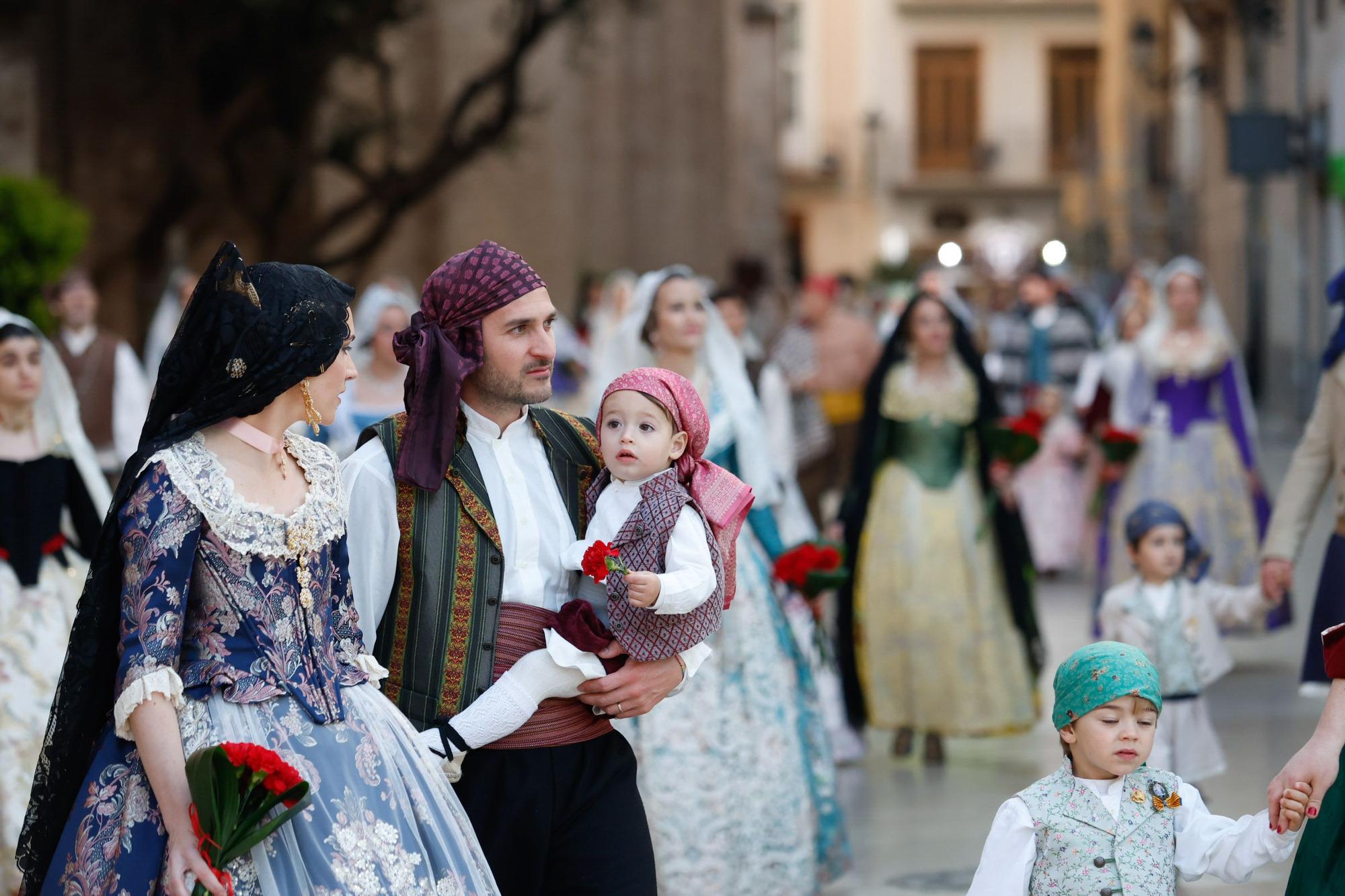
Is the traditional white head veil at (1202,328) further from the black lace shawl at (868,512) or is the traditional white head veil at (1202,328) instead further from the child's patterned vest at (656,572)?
the child's patterned vest at (656,572)

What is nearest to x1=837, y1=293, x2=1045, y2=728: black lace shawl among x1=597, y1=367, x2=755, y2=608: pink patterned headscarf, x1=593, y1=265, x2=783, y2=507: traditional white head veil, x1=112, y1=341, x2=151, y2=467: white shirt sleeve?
x1=593, y1=265, x2=783, y2=507: traditional white head veil

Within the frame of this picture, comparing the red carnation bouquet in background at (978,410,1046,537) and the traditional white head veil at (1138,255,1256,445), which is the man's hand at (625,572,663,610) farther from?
the traditional white head veil at (1138,255,1256,445)

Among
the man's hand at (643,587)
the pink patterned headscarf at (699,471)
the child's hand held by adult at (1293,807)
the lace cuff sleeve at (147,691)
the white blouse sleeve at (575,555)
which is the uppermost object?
the pink patterned headscarf at (699,471)

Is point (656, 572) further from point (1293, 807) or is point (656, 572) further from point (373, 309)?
point (373, 309)

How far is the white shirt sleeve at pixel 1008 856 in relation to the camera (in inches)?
143

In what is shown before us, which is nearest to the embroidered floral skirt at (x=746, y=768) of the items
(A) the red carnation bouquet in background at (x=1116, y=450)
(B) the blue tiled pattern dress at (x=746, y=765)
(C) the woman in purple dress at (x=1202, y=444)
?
(B) the blue tiled pattern dress at (x=746, y=765)

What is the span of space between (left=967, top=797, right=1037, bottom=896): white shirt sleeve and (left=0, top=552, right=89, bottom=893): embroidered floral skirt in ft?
10.8

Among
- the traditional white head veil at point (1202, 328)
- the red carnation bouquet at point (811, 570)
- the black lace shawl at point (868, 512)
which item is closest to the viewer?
the red carnation bouquet at point (811, 570)

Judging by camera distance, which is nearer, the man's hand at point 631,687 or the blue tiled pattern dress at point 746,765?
the man's hand at point 631,687

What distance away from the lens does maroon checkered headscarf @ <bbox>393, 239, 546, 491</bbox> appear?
3.70m

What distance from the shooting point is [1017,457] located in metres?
7.89

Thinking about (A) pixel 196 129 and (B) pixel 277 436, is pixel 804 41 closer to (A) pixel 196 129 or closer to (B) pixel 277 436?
(A) pixel 196 129

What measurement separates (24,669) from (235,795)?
10.9 ft

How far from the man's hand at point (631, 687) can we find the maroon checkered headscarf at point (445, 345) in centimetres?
51
